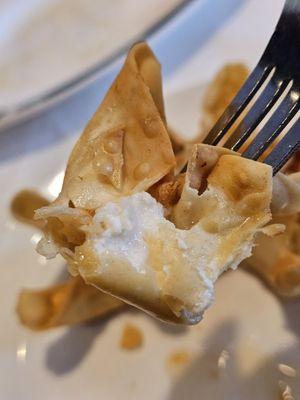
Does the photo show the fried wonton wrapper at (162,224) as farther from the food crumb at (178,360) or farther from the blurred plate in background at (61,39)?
the blurred plate in background at (61,39)

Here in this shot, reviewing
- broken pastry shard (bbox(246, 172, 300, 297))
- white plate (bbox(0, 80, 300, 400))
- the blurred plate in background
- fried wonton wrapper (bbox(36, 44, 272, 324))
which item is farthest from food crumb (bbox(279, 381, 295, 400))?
the blurred plate in background

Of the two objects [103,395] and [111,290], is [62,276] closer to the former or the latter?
[103,395]

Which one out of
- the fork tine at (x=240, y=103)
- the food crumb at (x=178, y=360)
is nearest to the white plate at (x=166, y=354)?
the food crumb at (x=178, y=360)

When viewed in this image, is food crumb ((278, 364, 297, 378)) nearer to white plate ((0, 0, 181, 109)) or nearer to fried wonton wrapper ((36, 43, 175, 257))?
fried wonton wrapper ((36, 43, 175, 257))

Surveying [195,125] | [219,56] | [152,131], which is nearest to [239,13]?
[219,56]

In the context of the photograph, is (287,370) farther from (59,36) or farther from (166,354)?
(59,36)

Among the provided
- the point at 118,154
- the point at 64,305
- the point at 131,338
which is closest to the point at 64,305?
the point at 64,305

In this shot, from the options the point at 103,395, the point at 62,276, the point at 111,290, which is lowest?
the point at 103,395
